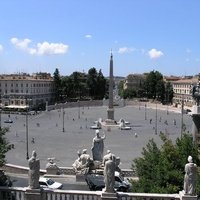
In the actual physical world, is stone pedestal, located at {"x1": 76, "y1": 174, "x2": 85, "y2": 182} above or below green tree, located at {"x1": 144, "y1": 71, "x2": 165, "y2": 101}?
below

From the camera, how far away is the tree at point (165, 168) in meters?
15.9

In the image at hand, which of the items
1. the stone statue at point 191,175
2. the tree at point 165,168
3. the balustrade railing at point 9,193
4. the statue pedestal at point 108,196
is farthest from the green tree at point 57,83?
the stone statue at point 191,175

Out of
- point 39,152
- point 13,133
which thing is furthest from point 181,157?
point 13,133

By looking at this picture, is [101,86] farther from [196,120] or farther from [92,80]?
[196,120]

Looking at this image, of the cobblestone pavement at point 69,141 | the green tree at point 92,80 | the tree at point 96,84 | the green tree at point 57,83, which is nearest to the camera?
the cobblestone pavement at point 69,141

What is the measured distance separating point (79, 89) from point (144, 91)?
2189 centimetres

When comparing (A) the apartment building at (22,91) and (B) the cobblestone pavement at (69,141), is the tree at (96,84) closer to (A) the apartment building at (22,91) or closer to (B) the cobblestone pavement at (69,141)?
(A) the apartment building at (22,91)

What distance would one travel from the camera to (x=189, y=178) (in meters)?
12.5

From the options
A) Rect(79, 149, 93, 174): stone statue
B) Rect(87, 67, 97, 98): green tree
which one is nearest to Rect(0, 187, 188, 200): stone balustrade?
Rect(79, 149, 93, 174): stone statue

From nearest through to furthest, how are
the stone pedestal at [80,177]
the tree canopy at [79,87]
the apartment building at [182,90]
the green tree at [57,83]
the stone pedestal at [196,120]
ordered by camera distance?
the stone pedestal at [196,120] < the stone pedestal at [80,177] < the green tree at [57,83] < the tree canopy at [79,87] < the apartment building at [182,90]

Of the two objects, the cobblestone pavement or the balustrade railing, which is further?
the cobblestone pavement

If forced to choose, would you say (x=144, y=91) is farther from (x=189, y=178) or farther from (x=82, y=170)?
(x=189, y=178)

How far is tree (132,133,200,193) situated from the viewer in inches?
624

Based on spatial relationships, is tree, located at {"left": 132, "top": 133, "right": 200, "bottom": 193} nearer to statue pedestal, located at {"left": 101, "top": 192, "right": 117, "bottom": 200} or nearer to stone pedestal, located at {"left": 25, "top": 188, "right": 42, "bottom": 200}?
statue pedestal, located at {"left": 101, "top": 192, "right": 117, "bottom": 200}
